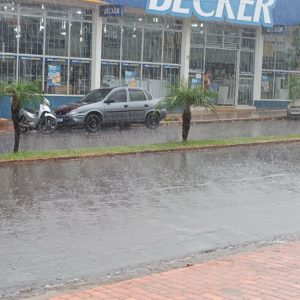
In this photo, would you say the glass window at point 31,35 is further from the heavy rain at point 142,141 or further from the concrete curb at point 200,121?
the concrete curb at point 200,121

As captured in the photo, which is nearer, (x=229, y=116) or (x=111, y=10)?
(x=111, y=10)

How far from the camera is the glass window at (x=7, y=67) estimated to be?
83.7 feet

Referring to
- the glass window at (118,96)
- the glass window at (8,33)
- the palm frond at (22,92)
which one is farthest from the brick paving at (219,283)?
the glass window at (8,33)

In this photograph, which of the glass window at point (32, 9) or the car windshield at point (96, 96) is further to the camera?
the glass window at point (32, 9)

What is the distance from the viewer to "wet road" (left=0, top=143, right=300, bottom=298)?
7.10 metres

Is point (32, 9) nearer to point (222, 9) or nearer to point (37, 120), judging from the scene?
point (37, 120)

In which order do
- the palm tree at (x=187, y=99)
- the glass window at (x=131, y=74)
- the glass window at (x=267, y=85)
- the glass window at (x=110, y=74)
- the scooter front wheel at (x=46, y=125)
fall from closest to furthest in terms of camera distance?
1. the palm tree at (x=187, y=99)
2. the scooter front wheel at (x=46, y=125)
3. the glass window at (x=110, y=74)
4. the glass window at (x=131, y=74)
5. the glass window at (x=267, y=85)

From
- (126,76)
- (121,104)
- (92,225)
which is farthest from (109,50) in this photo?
(92,225)

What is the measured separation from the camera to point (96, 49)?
1097 inches

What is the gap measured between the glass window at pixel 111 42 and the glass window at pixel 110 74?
353 millimetres

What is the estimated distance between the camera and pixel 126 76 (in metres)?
29.8

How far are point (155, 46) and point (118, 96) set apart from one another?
7664mm

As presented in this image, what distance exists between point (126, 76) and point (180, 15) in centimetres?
Answer: 382

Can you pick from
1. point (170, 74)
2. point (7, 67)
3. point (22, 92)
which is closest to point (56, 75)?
point (7, 67)
